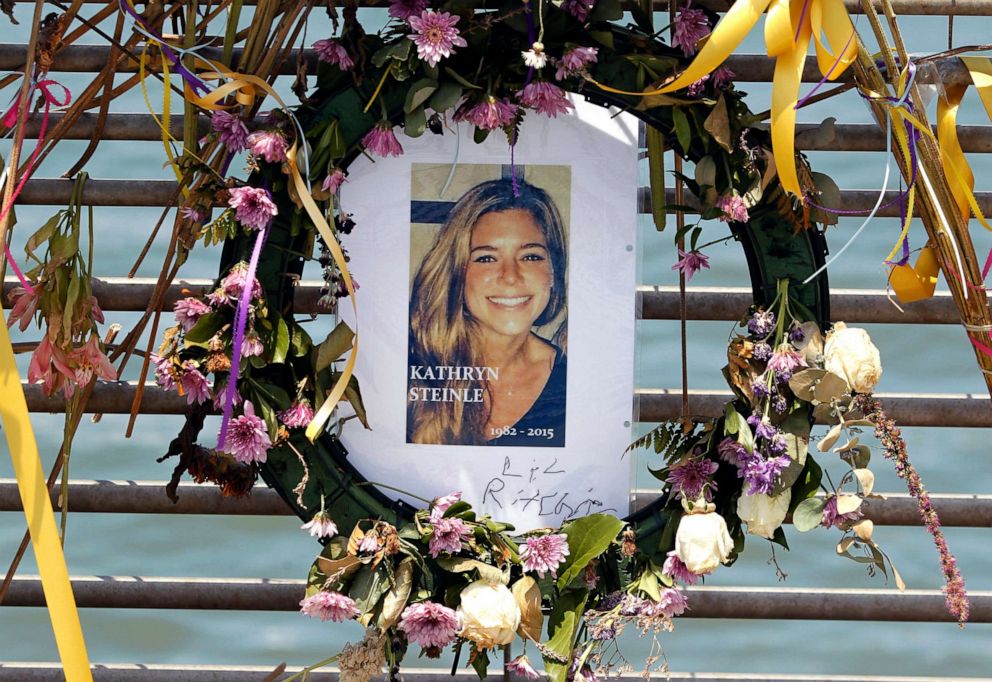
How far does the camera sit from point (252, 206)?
1.23 m

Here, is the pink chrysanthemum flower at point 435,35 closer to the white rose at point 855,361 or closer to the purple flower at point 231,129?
the purple flower at point 231,129

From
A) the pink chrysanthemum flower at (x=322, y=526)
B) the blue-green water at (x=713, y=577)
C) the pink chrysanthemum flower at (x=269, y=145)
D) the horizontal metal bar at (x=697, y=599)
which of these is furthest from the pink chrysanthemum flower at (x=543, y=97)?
the blue-green water at (x=713, y=577)

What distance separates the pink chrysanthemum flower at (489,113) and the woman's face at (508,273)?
0.37 feet

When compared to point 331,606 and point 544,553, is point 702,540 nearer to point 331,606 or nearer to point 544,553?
point 544,553

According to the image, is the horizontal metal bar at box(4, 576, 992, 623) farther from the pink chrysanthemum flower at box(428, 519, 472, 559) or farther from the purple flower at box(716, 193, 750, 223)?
the purple flower at box(716, 193, 750, 223)

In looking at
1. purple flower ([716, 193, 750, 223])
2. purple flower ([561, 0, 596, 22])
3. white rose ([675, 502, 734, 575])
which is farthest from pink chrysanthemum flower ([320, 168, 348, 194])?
white rose ([675, 502, 734, 575])

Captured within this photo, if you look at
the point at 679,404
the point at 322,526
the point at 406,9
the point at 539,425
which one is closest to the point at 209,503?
the point at 322,526

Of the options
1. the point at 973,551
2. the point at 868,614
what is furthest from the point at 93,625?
the point at 973,551

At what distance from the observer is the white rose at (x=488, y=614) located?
123 cm

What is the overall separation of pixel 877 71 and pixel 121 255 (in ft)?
4.39

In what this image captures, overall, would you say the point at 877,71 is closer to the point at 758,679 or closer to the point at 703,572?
the point at 703,572

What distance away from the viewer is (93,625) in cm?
208

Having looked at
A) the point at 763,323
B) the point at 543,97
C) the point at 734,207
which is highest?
the point at 543,97

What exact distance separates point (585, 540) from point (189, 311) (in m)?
0.47
